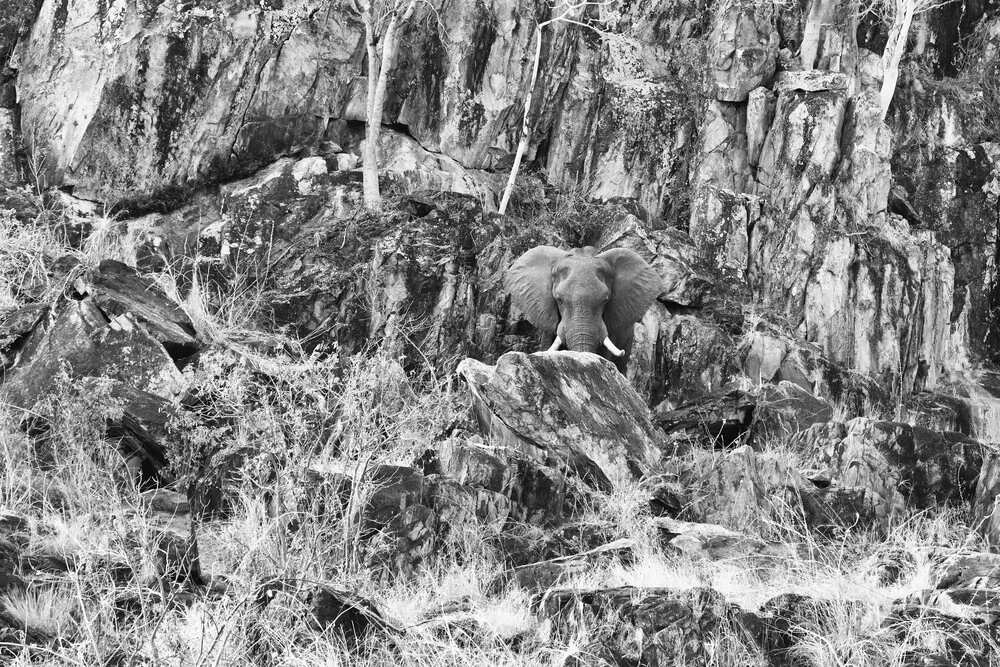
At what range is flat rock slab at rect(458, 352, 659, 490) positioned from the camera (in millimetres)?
10859

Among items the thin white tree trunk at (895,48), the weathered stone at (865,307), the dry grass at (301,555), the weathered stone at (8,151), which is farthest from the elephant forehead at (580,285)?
the thin white tree trunk at (895,48)

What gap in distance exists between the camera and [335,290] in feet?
51.8

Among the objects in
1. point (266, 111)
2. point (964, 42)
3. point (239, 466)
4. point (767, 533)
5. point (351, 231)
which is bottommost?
point (767, 533)

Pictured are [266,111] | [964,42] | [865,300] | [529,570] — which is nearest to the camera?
[529,570]

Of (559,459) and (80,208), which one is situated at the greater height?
(80,208)

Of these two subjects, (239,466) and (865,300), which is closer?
(239,466)

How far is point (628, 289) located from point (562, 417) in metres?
5.57

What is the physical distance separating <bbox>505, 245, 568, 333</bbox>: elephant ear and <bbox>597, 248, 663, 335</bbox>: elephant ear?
0.74m

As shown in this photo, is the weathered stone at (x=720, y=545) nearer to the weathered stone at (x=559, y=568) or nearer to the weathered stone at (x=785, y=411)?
the weathered stone at (x=559, y=568)

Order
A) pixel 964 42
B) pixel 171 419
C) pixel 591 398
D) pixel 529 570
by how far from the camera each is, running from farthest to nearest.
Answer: pixel 964 42, pixel 591 398, pixel 171 419, pixel 529 570

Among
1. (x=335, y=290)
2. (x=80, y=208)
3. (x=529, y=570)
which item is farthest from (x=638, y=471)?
(x=80, y=208)

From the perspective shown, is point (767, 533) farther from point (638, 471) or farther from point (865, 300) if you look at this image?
point (865, 300)

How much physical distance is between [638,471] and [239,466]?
155 inches

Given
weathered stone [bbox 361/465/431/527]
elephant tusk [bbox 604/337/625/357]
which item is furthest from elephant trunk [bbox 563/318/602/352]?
weathered stone [bbox 361/465/431/527]
